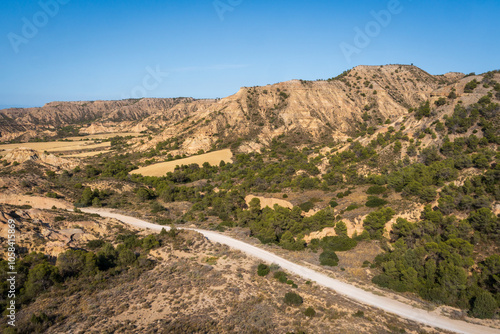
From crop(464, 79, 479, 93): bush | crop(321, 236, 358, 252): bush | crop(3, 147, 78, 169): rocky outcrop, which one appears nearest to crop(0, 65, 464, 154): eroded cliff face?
crop(3, 147, 78, 169): rocky outcrop

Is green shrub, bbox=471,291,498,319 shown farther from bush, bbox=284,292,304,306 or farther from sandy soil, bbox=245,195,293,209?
sandy soil, bbox=245,195,293,209

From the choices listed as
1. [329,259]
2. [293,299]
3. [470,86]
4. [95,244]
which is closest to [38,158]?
[95,244]

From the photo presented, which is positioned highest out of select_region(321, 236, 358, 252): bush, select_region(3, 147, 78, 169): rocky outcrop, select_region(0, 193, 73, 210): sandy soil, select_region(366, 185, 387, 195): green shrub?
select_region(3, 147, 78, 169): rocky outcrop

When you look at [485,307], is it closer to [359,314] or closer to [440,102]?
[359,314]

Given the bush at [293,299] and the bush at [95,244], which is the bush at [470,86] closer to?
the bush at [293,299]

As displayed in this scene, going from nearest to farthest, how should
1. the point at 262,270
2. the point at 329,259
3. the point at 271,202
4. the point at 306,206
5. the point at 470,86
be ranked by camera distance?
the point at 262,270 < the point at 329,259 < the point at 306,206 < the point at 271,202 < the point at 470,86

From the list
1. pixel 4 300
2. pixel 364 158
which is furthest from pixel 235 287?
pixel 364 158
